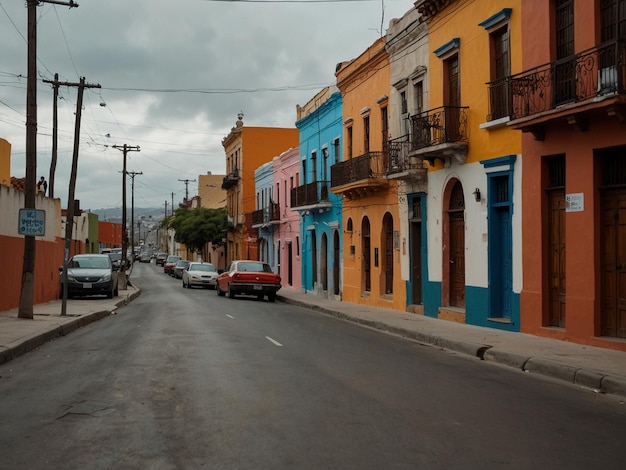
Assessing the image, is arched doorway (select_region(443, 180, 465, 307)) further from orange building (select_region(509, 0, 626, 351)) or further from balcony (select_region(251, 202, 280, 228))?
balcony (select_region(251, 202, 280, 228))

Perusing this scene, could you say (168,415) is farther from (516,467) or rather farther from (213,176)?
(213,176)

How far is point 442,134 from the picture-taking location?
62.5 feet

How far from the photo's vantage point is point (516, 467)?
18.7 ft

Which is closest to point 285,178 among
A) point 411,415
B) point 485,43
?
point 485,43

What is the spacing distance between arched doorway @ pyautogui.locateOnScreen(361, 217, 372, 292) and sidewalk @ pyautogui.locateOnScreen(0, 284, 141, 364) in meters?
9.46

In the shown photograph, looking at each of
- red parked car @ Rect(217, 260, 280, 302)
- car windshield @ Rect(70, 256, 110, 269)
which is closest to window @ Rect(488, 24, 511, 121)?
red parked car @ Rect(217, 260, 280, 302)

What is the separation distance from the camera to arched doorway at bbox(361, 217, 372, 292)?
27719 mm

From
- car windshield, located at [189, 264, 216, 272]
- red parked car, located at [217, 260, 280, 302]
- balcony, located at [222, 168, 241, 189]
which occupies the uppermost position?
balcony, located at [222, 168, 241, 189]

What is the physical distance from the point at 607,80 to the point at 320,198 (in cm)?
2088

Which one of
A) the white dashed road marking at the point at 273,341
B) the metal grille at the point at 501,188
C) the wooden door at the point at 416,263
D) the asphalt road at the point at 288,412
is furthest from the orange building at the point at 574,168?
the wooden door at the point at 416,263

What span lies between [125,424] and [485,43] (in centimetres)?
1365

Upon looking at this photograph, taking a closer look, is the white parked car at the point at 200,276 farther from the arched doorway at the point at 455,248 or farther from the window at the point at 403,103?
the arched doorway at the point at 455,248

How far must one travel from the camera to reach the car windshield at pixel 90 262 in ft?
94.3

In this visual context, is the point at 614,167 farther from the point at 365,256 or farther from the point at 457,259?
the point at 365,256
